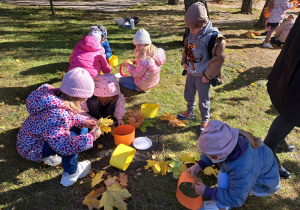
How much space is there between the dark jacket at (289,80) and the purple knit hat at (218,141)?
0.83 metres

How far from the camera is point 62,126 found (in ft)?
7.75

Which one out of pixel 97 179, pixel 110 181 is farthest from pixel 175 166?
pixel 97 179

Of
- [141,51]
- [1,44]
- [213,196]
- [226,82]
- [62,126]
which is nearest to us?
[213,196]

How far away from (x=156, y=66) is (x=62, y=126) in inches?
96.1

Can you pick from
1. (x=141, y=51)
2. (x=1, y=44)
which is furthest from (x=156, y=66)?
(x=1, y=44)

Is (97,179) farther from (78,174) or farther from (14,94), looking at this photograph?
(14,94)

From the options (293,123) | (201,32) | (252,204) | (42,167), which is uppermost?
(201,32)

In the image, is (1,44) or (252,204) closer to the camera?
(252,204)

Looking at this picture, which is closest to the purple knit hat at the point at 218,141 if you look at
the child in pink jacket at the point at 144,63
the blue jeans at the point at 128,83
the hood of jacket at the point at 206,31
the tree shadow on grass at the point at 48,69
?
the hood of jacket at the point at 206,31

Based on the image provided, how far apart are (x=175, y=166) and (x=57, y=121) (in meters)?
1.61

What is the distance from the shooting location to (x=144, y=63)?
417 cm

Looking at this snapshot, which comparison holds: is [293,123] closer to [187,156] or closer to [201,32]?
[187,156]

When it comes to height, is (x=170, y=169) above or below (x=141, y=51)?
below

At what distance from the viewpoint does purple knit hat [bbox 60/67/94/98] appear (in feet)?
7.59
